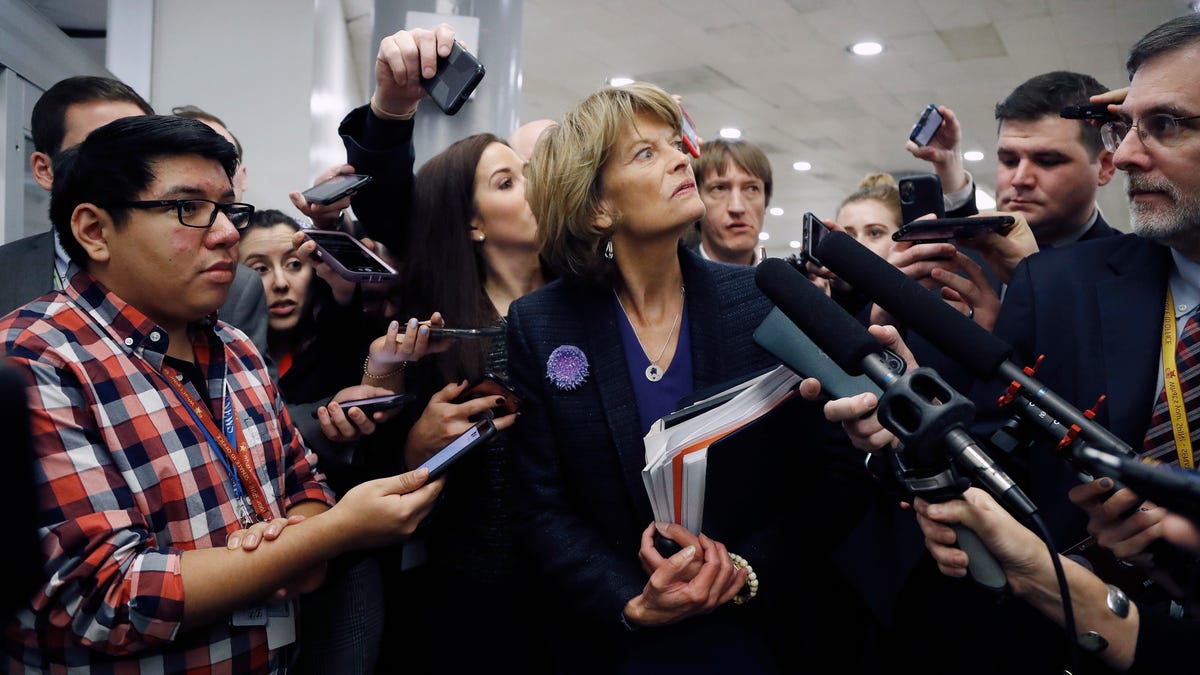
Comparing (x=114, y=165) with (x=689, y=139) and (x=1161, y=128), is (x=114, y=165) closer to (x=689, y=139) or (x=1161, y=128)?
(x=689, y=139)

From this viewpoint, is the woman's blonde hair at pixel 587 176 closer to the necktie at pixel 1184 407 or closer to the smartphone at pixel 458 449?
the smartphone at pixel 458 449

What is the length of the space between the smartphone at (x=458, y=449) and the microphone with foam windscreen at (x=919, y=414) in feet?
1.80

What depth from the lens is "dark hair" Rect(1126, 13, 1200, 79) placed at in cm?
135

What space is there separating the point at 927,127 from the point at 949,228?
2.21ft

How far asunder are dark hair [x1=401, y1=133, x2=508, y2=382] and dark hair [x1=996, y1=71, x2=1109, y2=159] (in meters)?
1.48

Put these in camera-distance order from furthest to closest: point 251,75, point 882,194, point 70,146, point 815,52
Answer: point 815,52
point 251,75
point 882,194
point 70,146

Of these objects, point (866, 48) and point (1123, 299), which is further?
point (866, 48)

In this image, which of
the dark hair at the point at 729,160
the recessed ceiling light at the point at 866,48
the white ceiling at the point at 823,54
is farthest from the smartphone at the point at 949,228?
the recessed ceiling light at the point at 866,48

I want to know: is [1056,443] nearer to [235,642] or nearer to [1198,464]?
[1198,464]

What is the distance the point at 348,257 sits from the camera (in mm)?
1829

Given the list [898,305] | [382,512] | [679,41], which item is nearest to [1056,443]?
[898,305]

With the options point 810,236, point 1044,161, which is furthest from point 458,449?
point 1044,161

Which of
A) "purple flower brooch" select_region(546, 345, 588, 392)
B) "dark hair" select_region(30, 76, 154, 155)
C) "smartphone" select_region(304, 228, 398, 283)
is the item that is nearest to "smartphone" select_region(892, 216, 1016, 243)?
"purple flower brooch" select_region(546, 345, 588, 392)

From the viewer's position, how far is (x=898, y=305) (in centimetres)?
101
